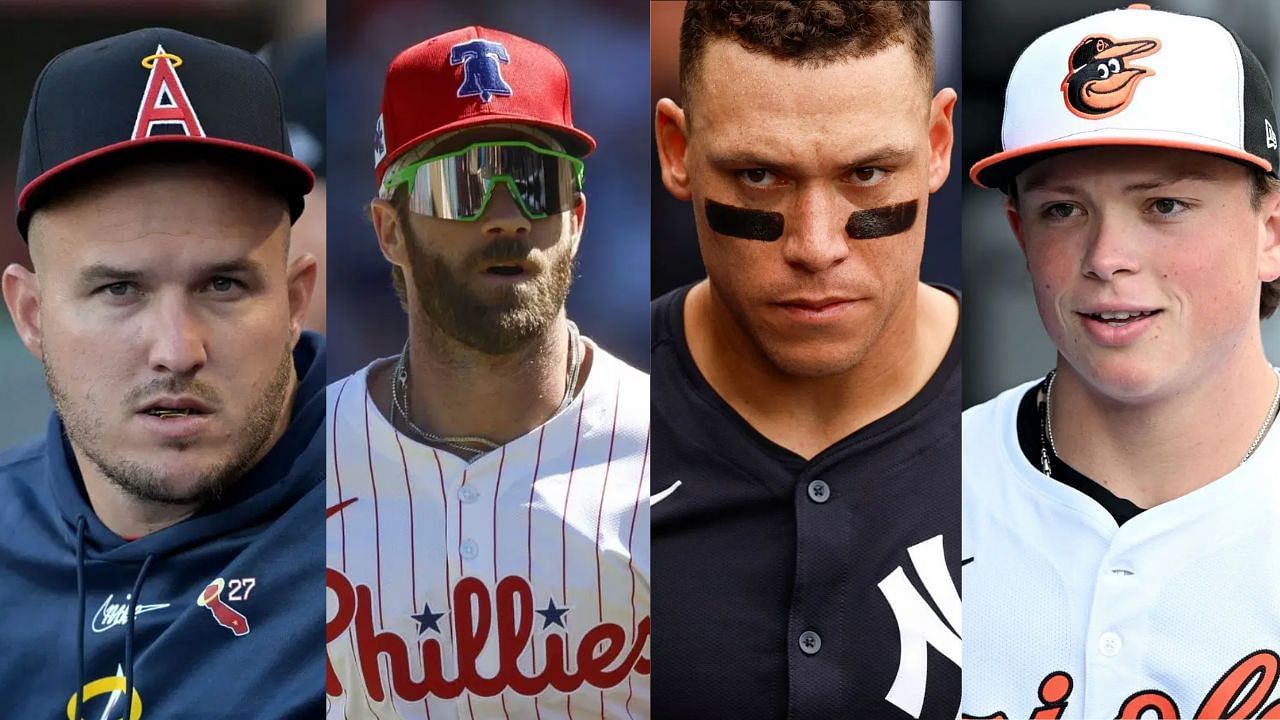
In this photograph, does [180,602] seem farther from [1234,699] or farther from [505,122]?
[1234,699]

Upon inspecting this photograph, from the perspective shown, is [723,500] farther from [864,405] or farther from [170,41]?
[170,41]

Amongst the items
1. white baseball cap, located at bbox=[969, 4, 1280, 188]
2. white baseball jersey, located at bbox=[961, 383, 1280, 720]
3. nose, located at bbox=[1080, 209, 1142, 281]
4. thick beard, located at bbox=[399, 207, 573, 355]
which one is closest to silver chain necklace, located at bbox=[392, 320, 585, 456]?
thick beard, located at bbox=[399, 207, 573, 355]

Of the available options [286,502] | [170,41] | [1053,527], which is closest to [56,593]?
[286,502]

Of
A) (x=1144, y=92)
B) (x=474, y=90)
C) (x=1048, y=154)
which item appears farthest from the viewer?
(x=474, y=90)

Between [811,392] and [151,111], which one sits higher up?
[151,111]

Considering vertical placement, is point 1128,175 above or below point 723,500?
above

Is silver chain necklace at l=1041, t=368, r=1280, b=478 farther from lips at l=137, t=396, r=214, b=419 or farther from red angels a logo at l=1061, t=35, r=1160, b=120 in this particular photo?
lips at l=137, t=396, r=214, b=419

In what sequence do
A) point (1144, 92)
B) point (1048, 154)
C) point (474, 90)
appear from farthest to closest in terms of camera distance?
point (474, 90) → point (1048, 154) → point (1144, 92)

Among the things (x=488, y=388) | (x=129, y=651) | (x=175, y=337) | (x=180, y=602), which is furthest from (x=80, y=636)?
(x=488, y=388)
